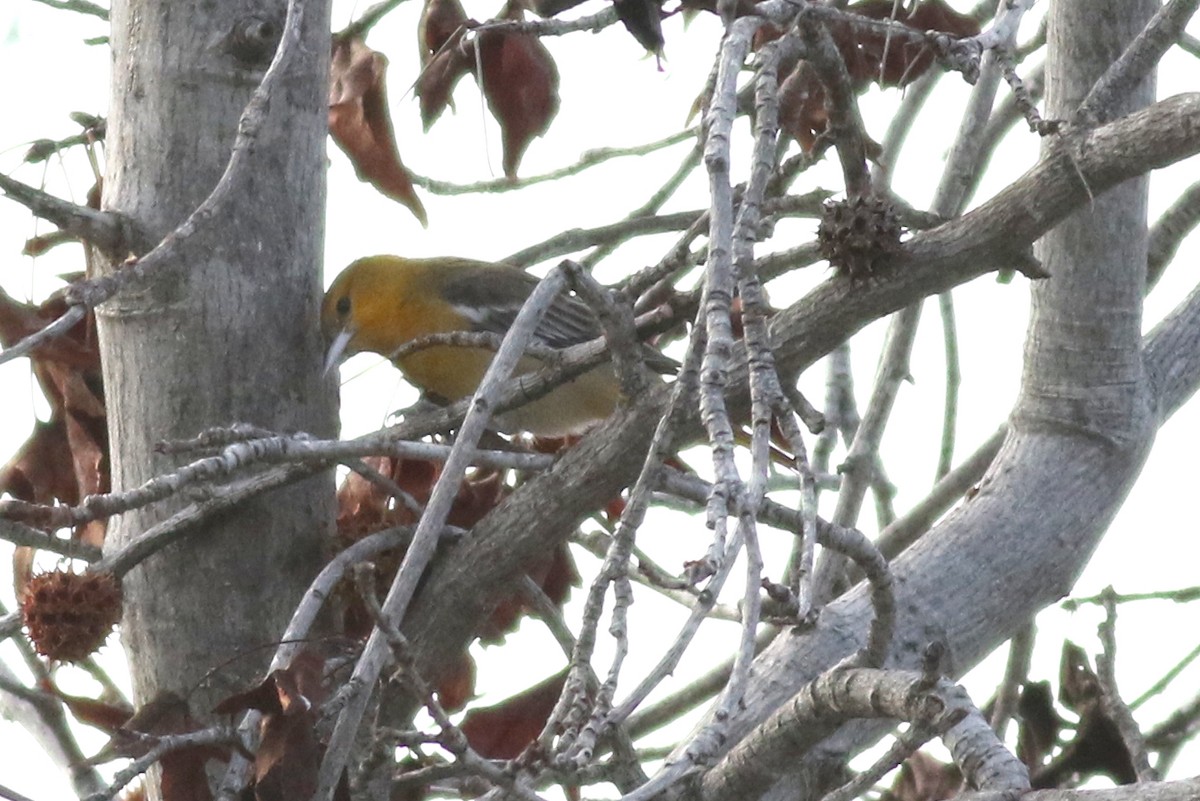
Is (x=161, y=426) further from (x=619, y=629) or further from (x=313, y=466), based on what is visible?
(x=619, y=629)

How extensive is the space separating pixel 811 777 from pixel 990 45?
139 cm

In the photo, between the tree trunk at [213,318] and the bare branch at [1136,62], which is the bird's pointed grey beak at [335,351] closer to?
the tree trunk at [213,318]

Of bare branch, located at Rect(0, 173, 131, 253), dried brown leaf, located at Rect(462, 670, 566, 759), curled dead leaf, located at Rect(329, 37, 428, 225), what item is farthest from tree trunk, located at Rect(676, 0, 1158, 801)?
bare branch, located at Rect(0, 173, 131, 253)

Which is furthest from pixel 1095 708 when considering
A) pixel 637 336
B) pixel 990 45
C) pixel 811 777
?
pixel 990 45

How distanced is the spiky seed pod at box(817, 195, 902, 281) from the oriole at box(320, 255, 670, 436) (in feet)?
8.12

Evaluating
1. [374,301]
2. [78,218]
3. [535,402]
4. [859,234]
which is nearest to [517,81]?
[78,218]

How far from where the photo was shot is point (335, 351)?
3.77 m

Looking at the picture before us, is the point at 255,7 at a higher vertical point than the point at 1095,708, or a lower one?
higher

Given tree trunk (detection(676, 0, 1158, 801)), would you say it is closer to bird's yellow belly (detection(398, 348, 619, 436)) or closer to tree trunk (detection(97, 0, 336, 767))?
tree trunk (detection(97, 0, 336, 767))

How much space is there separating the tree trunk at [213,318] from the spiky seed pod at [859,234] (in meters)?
1.21

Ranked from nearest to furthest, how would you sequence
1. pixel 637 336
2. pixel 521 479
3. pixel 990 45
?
pixel 990 45 < pixel 637 336 < pixel 521 479

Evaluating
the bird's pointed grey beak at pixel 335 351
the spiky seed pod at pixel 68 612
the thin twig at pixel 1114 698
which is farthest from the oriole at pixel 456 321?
the thin twig at pixel 1114 698

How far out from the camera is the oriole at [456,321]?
5.08 meters

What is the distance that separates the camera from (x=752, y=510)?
1.75 metres
